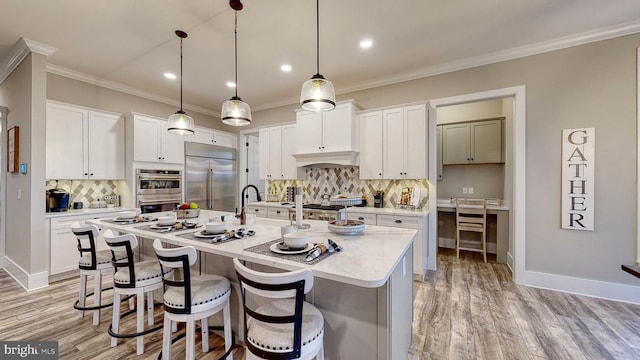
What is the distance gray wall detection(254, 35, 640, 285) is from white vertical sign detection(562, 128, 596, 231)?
0.06m

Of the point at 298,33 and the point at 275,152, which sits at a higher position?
the point at 298,33

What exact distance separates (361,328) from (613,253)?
3.24 meters

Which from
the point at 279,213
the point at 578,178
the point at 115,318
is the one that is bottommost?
the point at 115,318

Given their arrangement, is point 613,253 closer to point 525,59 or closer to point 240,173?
point 525,59

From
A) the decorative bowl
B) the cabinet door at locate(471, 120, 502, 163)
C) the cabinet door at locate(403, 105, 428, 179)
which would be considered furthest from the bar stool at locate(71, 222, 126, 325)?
the cabinet door at locate(471, 120, 502, 163)

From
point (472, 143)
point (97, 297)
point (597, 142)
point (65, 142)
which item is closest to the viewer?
point (97, 297)

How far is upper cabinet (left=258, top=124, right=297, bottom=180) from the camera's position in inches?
186

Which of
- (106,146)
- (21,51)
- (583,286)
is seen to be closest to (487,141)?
(583,286)

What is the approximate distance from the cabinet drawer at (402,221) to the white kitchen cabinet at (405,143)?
635 mm

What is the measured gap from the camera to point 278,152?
4.86 metres

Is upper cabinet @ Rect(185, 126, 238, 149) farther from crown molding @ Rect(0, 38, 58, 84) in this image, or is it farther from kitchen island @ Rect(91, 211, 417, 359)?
kitchen island @ Rect(91, 211, 417, 359)

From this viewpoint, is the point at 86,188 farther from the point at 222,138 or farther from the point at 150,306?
the point at 150,306

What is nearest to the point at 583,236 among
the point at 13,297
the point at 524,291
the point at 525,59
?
the point at 524,291

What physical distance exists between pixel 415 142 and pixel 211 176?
3950 millimetres
